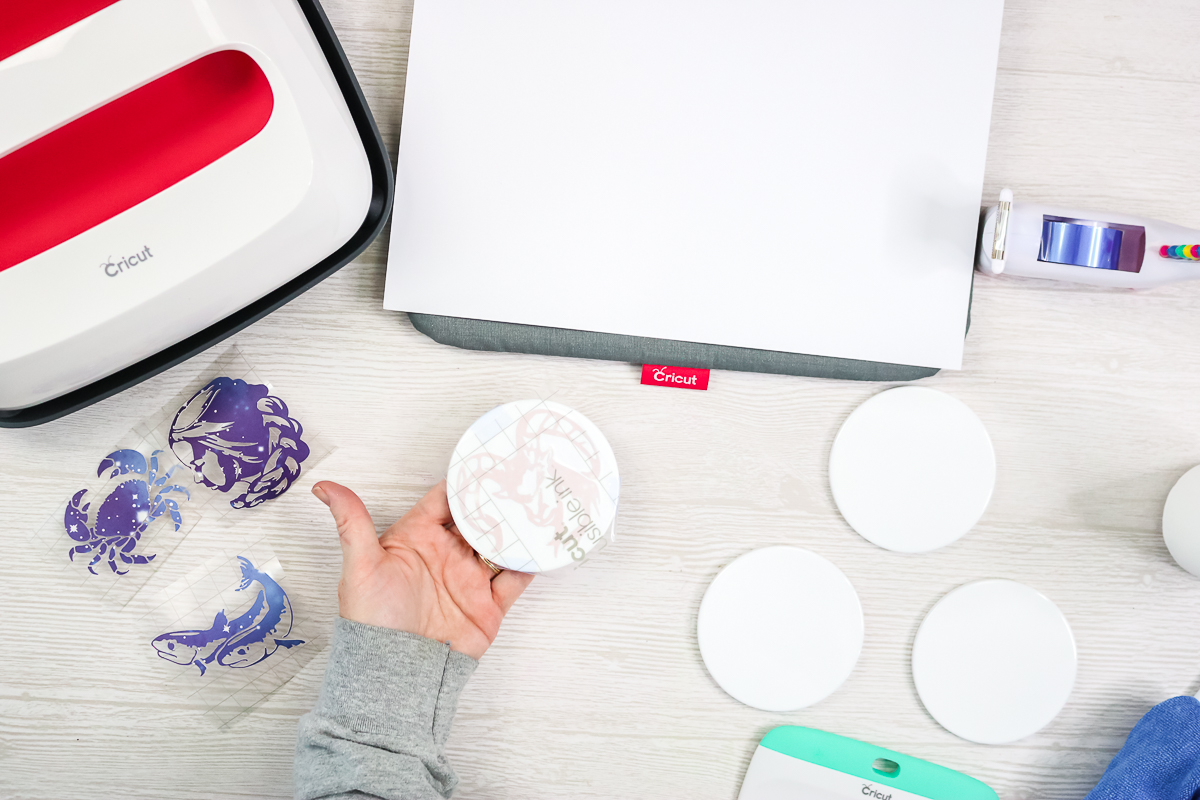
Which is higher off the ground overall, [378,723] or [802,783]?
[378,723]

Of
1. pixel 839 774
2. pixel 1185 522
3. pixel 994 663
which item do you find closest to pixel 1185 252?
pixel 1185 522

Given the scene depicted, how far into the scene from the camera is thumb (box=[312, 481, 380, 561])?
556 millimetres

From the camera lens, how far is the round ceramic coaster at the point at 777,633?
0.62 metres

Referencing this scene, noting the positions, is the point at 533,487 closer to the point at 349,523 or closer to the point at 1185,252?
the point at 349,523

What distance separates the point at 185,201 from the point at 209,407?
21 centimetres

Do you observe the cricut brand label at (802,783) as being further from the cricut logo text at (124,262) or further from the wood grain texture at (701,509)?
the cricut logo text at (124,262)

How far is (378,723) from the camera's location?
541 mm

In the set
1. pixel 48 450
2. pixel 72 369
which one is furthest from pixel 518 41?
pixel 48 450

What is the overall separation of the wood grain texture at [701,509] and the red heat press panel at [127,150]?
156mm

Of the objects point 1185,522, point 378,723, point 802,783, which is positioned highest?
point 1185,522

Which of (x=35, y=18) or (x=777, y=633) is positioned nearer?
(x=35, y=18)

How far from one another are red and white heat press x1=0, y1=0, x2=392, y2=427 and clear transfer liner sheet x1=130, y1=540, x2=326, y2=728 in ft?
0.68

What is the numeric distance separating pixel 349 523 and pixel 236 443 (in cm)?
15

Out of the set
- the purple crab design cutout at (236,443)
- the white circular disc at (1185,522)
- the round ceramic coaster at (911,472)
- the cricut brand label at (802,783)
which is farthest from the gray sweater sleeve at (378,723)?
the white circular disc at (1185,522)
